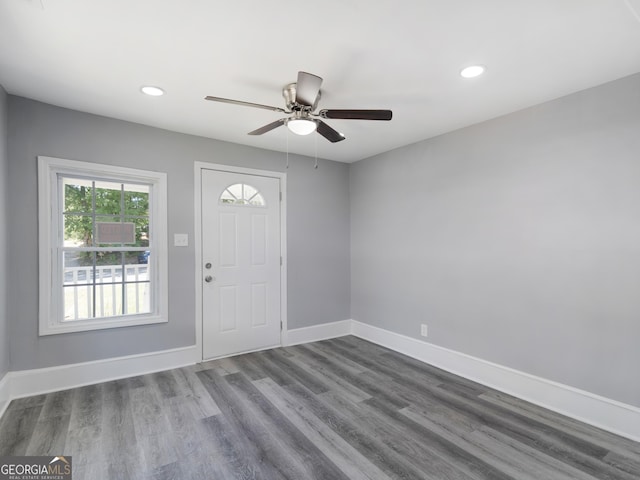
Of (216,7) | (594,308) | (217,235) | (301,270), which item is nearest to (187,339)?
(217,235)

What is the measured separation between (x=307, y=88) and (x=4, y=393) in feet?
10.7

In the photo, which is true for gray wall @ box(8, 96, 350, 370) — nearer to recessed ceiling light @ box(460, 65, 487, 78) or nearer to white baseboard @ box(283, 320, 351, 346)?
white baseboard @ box(283, 320, 351, 346)

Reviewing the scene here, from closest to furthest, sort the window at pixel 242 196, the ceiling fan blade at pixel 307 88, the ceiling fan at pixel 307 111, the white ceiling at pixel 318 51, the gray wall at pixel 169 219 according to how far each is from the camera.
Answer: the white ceiling at pixel 318 51
the ceiling fan blade at pixel 307 88
the ceiling fan at pixel 307 111
the gray wall at pixel 169 219
the window at pixel 242 196

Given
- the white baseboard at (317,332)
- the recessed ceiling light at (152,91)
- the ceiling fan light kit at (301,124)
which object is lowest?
the white baseboard at (317,332)

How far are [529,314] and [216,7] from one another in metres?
3.18

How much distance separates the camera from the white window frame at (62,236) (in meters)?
2.79

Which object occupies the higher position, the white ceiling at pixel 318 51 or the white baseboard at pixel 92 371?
the white ceiling at pixel 318 51

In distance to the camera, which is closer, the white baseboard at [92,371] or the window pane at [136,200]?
the white baseboard at [92,371]

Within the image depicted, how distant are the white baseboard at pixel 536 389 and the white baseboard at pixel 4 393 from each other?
12.1 ft

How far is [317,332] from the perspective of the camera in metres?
4.43

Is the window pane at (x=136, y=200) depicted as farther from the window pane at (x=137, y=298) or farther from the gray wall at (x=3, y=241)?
the gray wall at (x=3, y=241)

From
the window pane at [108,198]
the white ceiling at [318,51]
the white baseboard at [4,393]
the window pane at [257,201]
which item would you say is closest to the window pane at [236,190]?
the window pane at [257,201]

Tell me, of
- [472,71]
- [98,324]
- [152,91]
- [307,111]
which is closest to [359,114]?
[307,111]

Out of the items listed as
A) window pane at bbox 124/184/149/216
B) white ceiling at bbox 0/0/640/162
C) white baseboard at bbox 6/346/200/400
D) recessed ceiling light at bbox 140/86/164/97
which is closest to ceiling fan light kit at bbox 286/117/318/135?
white ceiling at bbox 0/0/640/162
